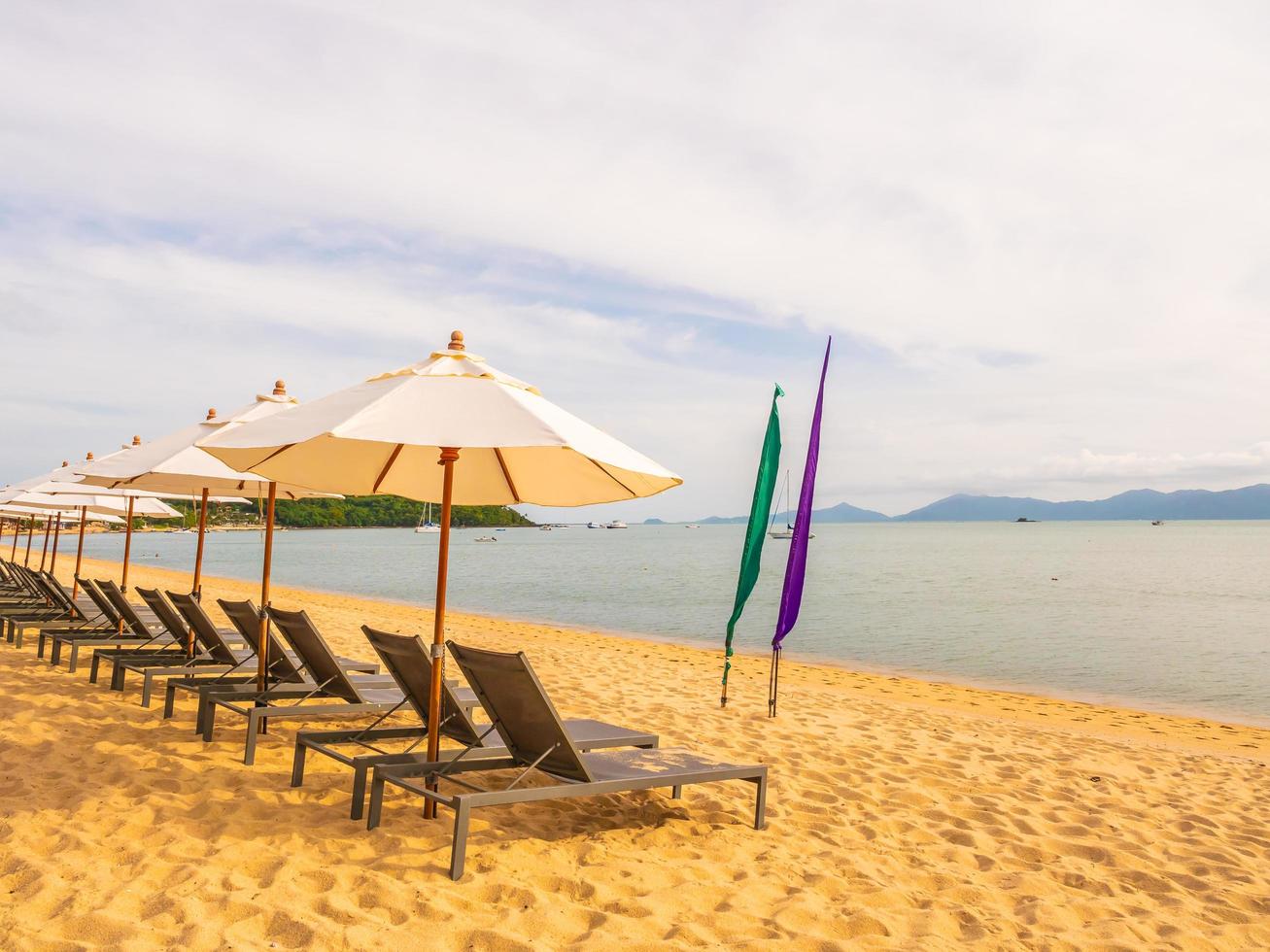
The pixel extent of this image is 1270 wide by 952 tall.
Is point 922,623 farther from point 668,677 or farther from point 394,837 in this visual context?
point 394,837

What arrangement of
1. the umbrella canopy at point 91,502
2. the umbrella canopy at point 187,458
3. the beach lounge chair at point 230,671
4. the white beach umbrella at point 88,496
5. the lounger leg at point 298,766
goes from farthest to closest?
the umbrella canopy at point 91,502
the white beach umbrella at point 88,496
the umbrella canopy at point 187,458
the beach lounge chair at point 230,671
the lounger leg at point 298,766

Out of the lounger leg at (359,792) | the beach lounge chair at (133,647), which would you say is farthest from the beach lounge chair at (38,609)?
the lounger leg at (359,792)

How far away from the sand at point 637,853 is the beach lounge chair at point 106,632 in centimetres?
82

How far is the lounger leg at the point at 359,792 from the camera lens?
4.07m

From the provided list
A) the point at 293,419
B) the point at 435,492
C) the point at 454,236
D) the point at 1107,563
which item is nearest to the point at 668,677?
the point at 435,492

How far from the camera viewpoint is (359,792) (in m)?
4.09

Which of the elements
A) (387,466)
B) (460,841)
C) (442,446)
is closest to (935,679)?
(387,466)

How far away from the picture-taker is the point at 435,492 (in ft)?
18.4

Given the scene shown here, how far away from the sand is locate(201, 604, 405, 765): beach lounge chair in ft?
0.78

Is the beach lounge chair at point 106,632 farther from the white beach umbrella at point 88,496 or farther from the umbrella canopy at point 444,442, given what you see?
the umbrella canopy at point 444,442

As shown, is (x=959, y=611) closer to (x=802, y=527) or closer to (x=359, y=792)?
(x=802, y=527)

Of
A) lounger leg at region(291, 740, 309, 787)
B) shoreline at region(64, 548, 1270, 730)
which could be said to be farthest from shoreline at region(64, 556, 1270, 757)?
lounger leg at region(291, 740, 309, 787)

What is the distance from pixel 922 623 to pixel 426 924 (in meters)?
22.9

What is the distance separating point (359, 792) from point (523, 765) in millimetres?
764
